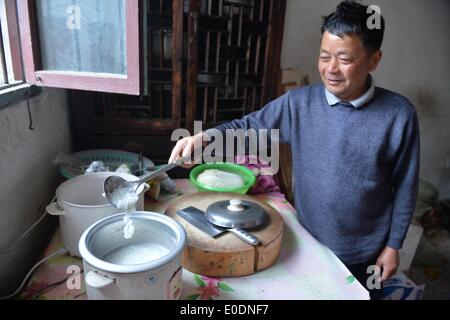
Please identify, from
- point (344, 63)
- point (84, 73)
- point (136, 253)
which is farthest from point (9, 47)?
point (344, 63)

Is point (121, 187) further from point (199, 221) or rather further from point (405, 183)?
point (405, 183)

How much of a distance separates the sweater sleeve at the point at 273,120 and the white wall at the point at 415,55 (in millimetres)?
717

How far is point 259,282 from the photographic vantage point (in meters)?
0.87

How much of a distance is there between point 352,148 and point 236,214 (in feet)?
1.41

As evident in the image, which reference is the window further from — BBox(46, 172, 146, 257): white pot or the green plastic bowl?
the green plastic bowl

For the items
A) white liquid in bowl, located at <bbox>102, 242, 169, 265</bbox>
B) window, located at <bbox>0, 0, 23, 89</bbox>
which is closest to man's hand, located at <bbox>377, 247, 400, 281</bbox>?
white liquid in bowl, located at <bbox>102, 242, 169, 265</bbox>

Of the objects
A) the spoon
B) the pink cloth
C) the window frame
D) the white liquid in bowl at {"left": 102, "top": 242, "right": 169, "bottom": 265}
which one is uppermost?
the window frame

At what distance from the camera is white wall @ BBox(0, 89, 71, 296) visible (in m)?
0.83

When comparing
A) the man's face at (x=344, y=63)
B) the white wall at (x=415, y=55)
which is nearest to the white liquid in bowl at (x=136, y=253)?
the man's face at (x=344, y=63)

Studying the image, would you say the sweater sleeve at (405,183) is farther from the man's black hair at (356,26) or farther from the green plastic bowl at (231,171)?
the green plastic bowl at (231,171)

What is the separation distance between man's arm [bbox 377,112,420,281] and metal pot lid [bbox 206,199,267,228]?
0.45 m

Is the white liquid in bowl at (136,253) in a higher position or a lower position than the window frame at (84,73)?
lower

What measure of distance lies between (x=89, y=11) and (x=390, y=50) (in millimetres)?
1780

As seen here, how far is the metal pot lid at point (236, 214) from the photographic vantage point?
92 cm
